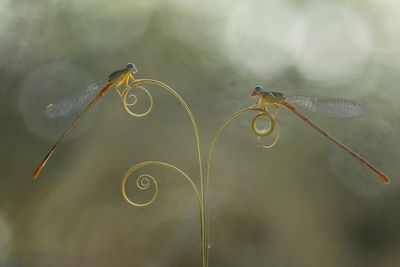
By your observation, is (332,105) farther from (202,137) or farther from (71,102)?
(202,137)

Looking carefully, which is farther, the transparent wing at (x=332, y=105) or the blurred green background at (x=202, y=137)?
the blurred green background at (x=202, y=137)

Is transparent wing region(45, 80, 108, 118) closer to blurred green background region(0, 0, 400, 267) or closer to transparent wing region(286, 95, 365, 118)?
transparent wing region(286, 95, 365, 118)

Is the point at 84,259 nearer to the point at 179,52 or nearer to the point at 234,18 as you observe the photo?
the point at 179,52

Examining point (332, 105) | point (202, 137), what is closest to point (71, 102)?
point (332, 105)

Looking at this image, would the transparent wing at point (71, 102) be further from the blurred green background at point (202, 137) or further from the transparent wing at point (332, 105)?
the blurred green background at point (202, 137)

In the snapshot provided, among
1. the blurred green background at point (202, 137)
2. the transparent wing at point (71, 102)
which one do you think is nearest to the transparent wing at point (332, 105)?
the transparent wing at point (71, 102)

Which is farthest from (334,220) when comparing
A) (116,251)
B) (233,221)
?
(116,251)

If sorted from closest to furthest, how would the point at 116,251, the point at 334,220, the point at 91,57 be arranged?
the point at 334,220 < the point at 116,251 < the point at 91,57
